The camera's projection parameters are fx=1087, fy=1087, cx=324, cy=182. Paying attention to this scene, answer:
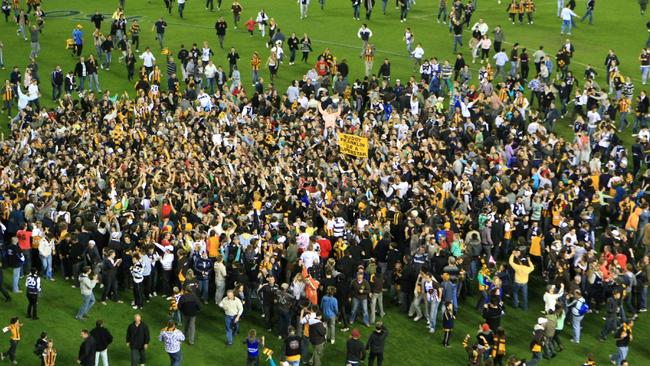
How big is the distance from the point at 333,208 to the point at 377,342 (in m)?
6.08

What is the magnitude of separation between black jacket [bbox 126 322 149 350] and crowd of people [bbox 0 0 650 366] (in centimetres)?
3

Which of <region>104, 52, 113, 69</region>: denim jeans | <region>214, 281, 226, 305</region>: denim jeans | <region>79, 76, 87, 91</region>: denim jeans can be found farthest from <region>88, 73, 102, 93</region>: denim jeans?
<region>214, 281, 226, 305</region>: denim jeans

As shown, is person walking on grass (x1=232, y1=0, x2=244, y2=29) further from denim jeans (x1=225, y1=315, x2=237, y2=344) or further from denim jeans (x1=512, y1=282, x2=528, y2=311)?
denim jeans (x1=225, y1=315, x2=237, y2=344)

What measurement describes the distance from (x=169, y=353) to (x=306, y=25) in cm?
3203

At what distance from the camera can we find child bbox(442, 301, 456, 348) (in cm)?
2569

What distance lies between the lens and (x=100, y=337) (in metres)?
23.3

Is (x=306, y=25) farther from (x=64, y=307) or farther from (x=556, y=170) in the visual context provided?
(x=64, y=307)

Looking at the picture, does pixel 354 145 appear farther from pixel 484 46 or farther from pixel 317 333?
pixel 484 46

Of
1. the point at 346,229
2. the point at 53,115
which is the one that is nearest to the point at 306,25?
the point at 53,115

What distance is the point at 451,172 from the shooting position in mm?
32562

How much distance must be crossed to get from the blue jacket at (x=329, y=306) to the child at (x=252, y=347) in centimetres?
192

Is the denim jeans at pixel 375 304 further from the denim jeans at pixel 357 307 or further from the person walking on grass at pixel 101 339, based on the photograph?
the person walking on grass at pixel 101 339

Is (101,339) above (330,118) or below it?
below

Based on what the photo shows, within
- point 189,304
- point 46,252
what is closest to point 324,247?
point 189,304
